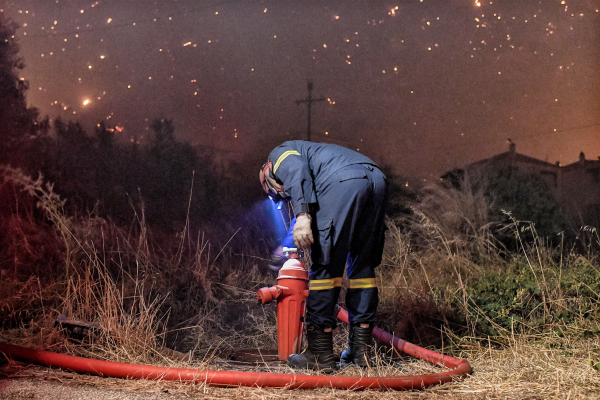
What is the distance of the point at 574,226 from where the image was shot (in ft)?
27.2

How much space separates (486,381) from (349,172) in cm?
130

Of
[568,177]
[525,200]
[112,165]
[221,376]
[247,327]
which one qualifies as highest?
[112,165]

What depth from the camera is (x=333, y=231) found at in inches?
106

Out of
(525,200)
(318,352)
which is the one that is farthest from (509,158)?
(318,352)

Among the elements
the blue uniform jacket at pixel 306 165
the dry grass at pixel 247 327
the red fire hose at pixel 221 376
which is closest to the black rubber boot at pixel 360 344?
the dry grass at pixel 247 327

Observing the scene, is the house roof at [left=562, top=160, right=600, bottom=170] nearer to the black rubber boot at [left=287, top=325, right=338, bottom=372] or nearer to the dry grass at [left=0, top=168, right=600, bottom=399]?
the dry grass at [left=0, top=168, right=600, bottom=399]

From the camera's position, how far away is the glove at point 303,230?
262cm

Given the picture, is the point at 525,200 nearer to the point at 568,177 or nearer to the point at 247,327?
the point at 568,177

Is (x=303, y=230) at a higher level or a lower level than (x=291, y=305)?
higher

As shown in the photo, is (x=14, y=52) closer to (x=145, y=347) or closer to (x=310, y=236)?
(x=145, y=347)

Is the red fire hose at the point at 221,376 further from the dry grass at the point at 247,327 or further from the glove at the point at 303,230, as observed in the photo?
the glove at the point at 303,230

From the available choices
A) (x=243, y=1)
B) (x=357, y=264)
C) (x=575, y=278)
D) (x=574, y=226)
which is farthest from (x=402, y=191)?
(x=357, y=264)

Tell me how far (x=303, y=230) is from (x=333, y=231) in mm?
178

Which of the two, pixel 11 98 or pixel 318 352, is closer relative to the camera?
pixel 318 352
